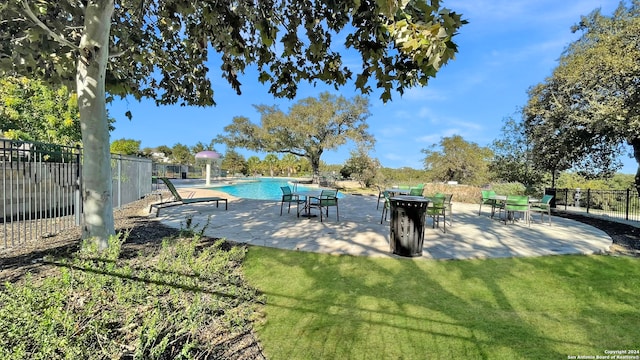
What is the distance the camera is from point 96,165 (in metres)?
4.38

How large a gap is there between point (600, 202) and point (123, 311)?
843 inches

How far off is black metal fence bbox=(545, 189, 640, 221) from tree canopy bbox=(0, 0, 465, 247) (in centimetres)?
1260

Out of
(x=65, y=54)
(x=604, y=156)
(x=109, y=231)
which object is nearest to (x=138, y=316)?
(x=109, y=231)

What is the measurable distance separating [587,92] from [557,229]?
21.7ft

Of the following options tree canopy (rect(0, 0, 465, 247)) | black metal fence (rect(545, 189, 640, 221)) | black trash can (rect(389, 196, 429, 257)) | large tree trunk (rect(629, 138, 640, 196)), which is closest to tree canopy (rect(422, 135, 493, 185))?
black metal fence (rect(545, 189, 640, 221))

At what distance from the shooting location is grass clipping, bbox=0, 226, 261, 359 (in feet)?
6.84

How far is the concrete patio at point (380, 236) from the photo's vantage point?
18.0 feet

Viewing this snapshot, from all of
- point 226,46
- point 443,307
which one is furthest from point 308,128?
point 443,307

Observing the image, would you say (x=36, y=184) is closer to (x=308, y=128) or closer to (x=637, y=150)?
(x=637, y=150)

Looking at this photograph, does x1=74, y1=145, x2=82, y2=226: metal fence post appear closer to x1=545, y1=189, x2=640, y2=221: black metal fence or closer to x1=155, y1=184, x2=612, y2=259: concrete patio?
x1=155, y1=184, x2=612, y2=259: concrete patio

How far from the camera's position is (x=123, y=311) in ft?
9.28

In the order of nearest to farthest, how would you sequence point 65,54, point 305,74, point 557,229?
point 305,74 < point 65,54 < point 557,229

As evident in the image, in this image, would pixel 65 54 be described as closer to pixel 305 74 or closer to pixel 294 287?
pixel 305 74

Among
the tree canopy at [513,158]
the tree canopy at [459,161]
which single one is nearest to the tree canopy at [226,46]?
the tree canopy at [513,158]
